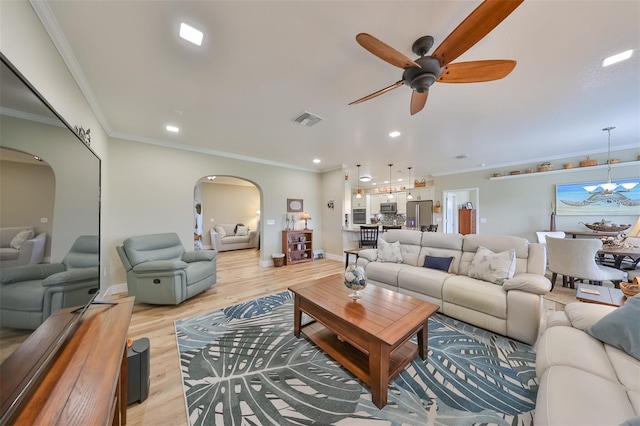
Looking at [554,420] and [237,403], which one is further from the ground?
[554,420]

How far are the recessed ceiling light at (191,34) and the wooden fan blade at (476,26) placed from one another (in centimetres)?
176

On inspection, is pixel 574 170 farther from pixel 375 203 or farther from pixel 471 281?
pixel 375 203

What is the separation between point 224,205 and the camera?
835 cm

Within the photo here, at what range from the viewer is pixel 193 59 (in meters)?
1.88

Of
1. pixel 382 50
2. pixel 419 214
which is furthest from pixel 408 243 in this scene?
pixel 419 214

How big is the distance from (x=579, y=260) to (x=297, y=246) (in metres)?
5.18

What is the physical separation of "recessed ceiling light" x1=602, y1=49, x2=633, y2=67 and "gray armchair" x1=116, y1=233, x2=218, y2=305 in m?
5.04

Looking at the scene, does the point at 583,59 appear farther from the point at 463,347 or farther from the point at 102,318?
the point at 102,318

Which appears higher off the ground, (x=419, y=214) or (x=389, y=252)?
(x=419, y=214)

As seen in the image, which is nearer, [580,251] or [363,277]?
[363,277]

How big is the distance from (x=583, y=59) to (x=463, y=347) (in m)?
2.82

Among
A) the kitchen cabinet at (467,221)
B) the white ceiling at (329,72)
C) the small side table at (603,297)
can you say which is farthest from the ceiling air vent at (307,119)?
the kitchen cabinet at (467,221)

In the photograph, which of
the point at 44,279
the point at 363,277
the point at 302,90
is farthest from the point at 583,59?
the point at 44,279

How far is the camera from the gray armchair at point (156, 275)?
9.63 ft
